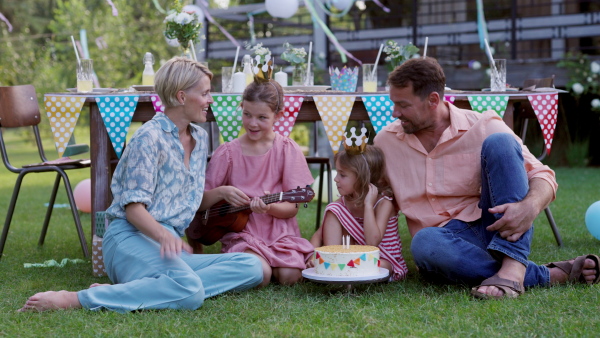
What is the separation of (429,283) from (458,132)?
659 mm

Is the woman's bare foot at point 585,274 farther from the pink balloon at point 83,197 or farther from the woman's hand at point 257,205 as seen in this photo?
the pink balloon at point 83,197

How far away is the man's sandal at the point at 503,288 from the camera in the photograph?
272 centimetres

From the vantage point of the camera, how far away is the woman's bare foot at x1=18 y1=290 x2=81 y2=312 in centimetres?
269

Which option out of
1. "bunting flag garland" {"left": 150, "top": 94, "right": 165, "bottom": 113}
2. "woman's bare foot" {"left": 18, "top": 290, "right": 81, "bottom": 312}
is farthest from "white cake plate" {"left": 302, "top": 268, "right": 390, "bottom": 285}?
"bunting flag garland" {"left": 150, "top": 94, "right": 165, "bottom": 113}

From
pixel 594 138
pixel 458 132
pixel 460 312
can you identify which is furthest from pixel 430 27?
pixel 460 312

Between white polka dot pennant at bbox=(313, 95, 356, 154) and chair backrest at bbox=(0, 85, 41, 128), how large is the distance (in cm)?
170

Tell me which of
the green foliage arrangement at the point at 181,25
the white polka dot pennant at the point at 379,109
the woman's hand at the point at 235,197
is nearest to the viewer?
the woman's hand at the point at 235,197

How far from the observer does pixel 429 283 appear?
10.3ft

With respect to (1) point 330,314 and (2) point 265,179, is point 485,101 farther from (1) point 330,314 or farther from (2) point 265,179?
(1) point 330,314

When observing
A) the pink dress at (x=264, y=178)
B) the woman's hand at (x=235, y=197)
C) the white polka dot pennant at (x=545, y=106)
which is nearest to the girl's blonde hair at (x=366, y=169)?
the pink dress at (x=264, y=178)

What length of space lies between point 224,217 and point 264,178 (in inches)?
10.7

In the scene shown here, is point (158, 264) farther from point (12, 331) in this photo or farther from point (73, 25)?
point (73, 25)

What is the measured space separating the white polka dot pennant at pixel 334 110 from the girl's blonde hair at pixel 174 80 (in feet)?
2.62

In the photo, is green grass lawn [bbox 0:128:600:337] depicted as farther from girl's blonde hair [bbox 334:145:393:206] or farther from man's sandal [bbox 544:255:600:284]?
girl's blonde hair [bbox 334:145:393:206]
